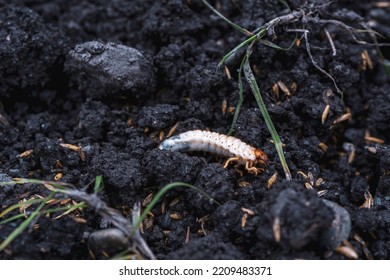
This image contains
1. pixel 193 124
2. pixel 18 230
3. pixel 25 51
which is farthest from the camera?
pixel 25 51

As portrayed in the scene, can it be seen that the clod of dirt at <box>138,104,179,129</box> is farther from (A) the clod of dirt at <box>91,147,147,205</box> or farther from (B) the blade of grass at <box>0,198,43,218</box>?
(B) the blade of grass at <box>0,198,43,218</box>

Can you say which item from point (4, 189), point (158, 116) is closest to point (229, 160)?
point (158, 116)

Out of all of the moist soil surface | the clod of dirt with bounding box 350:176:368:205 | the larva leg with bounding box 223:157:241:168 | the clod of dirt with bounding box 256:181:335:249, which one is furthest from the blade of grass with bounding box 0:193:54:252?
the clod of dirt with bounding box 350:176:368:205

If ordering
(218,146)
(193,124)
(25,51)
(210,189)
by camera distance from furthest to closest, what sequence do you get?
(25,51)
(193,124)
(218,146)
(210,189)

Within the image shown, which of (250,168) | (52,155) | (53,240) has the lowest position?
(53,240)

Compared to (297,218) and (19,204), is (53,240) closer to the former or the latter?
(19,204)

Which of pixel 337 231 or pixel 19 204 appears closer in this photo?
pixel 337 231

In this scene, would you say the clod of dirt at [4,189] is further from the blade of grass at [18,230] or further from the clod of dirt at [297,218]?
the clod of dirt at [297,218]

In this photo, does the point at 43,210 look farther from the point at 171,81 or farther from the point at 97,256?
the point at 171,81
